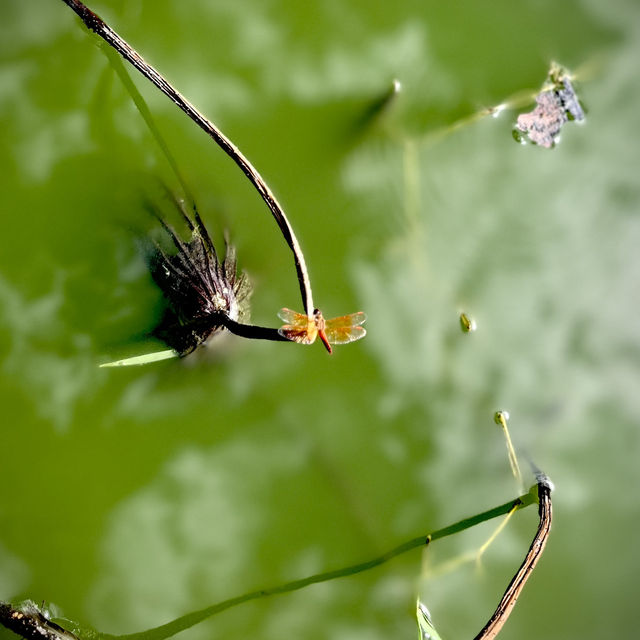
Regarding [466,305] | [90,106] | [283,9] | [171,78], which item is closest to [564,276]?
[466,305]

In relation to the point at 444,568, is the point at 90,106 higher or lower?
higher

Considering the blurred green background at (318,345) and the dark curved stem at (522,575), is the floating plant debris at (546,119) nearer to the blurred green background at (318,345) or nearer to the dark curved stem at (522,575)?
the blurred green background at (318,345)

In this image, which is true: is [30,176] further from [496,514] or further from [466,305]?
[496,514]

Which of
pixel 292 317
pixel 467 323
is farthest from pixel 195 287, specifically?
pixel 467 323

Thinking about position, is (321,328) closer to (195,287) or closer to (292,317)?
(292,317)

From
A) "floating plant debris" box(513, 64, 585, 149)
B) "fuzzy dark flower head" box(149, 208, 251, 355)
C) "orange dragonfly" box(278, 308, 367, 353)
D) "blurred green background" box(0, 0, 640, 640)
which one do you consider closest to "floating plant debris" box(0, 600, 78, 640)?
"blurred green background" box(0, 0, 640, 640)
